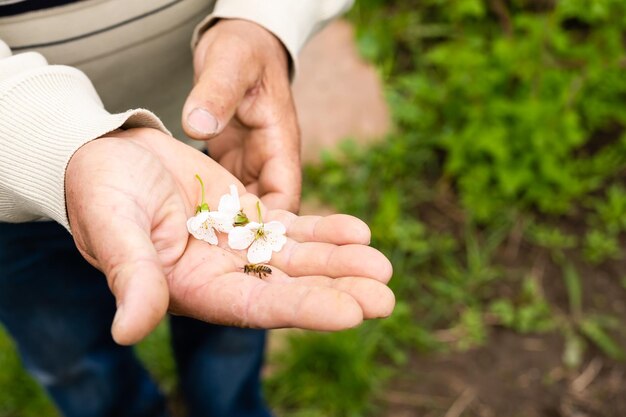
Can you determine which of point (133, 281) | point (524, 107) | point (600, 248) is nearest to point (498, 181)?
point (524, 107)

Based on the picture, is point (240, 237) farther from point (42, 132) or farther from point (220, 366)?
point (220, 366)

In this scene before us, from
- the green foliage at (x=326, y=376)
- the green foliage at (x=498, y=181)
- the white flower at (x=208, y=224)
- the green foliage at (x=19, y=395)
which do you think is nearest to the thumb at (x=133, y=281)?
the white flower at (x=208, y=224)

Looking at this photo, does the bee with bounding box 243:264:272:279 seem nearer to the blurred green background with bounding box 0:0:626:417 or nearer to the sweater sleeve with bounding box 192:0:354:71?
the sweater sleeve with bounding box 192:0:354:71

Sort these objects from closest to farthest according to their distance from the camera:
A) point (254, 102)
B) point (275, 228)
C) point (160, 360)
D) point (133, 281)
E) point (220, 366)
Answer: point (133, 281)
point (275, 228)
point (254, 102)
point (220, 366)
point (160, 360)

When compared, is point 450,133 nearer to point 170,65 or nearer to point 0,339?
point 170,65

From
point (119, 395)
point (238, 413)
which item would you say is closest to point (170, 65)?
point (119, 395)

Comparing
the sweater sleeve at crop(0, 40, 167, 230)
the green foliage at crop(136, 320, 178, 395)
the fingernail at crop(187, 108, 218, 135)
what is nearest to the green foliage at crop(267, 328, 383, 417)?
the green foliage at crop(136, 320, 178, 395)
